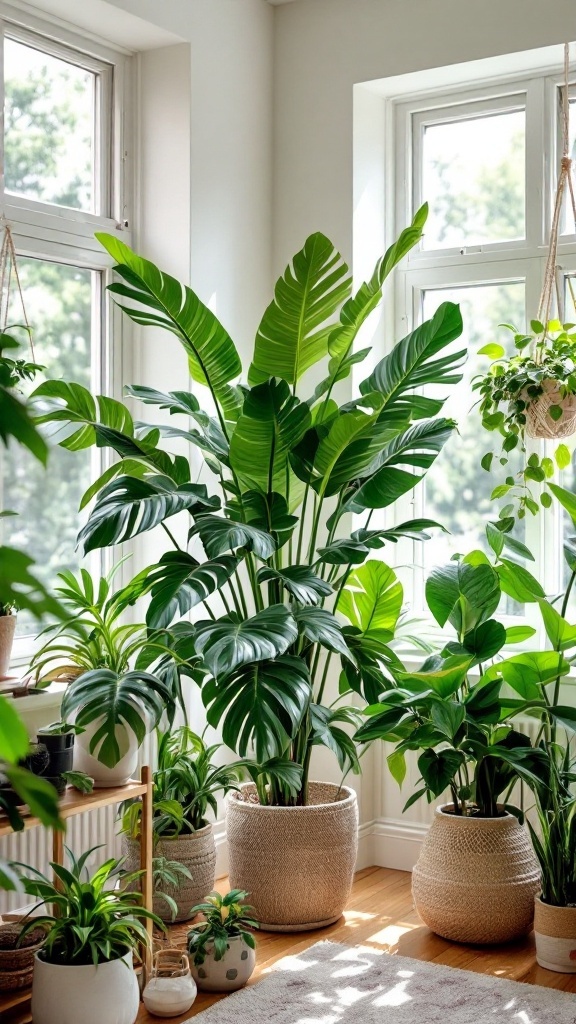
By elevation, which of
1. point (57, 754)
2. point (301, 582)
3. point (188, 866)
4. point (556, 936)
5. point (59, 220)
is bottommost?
point (556, 936)

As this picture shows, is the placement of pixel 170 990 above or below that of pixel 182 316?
below

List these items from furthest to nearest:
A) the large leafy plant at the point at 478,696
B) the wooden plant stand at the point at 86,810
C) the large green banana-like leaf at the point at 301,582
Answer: the large leafy plant at the point at 478,696 < the large green banana-like leaf at the point at 301,582 < the wooden plant stand at the point at 86,810

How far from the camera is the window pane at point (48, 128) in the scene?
10.3ft

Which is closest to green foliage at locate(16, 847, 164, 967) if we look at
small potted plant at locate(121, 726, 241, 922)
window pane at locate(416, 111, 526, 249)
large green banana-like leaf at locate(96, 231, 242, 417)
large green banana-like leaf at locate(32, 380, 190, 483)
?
small potted plant at locate(121, 726, 241, 922)

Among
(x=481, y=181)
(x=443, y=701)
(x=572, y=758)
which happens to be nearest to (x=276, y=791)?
(x=443, y=701)

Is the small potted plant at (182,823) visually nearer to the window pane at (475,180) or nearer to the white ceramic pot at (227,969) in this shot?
the white ceramic pot at (227,969)

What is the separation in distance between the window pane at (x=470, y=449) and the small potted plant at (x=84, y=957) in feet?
6.00

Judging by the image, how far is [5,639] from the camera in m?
2.68

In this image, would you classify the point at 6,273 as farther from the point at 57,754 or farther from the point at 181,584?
the point at 57,754

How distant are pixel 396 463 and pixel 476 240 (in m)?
1.19

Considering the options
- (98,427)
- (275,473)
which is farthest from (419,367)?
(98,427)

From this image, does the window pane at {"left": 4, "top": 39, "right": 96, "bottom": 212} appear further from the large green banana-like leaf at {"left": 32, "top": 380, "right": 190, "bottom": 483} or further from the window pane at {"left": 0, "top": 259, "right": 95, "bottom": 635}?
the large green banana-like leaf at {"left": 32, "top": 380, "right": 190, "bottom": 483}

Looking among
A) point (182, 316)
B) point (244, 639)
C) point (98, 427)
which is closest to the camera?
point (244, 639)

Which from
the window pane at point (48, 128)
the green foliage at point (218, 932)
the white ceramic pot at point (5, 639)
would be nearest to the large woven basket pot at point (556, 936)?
the green foliage at point (218, 932)
